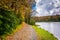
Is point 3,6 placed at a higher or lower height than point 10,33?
higher

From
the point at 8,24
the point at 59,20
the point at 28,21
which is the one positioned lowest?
the point at 59,20

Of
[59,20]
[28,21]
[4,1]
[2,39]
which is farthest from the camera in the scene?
[59,20]

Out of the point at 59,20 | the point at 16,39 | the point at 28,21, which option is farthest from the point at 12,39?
the point at 59,20

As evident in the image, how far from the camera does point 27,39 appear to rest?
1560cm

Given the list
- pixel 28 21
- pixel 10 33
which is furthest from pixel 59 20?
pixel 10 33

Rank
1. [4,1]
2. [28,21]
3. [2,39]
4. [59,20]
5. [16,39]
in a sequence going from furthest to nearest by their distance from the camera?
[59,20] < [28,21] < [4,1] < [16,39] < [2,39]

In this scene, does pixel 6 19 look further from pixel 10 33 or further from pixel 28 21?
pixel 28 21

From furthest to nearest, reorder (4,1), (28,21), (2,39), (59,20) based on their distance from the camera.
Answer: (59,20), (28,21), (4,1), (2,39)

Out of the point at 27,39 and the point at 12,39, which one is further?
the point at 27,39

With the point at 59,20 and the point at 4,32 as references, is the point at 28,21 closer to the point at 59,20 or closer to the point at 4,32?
the point at 4,32

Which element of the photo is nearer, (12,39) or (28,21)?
(12,39)

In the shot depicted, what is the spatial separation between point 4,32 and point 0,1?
2.23m

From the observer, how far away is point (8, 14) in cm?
1585

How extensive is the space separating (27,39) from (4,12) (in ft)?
8.80
